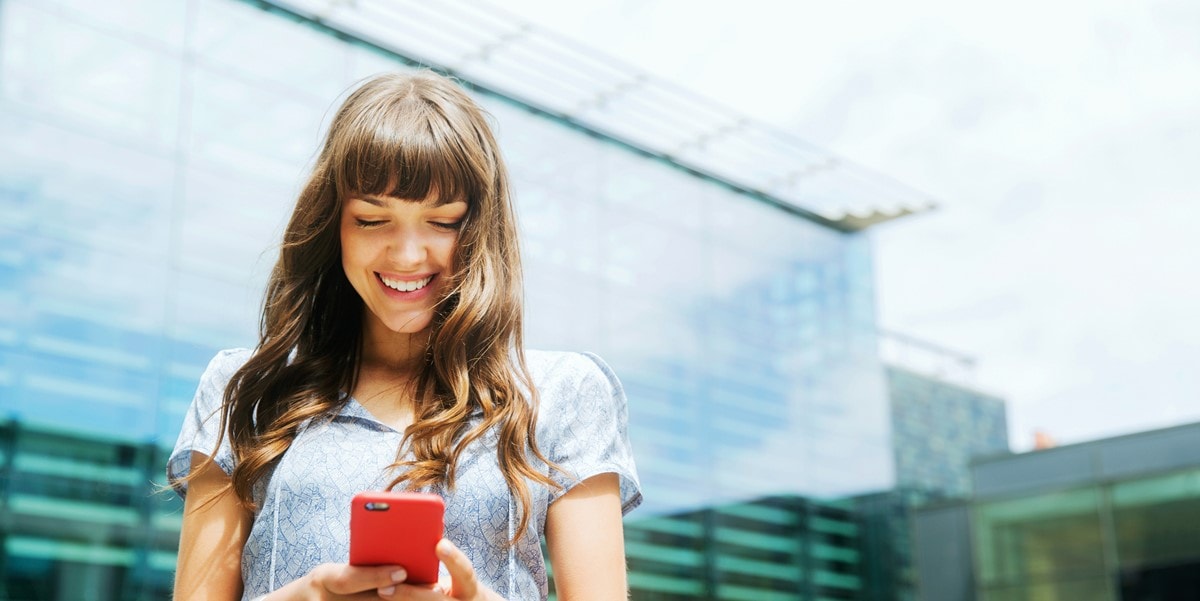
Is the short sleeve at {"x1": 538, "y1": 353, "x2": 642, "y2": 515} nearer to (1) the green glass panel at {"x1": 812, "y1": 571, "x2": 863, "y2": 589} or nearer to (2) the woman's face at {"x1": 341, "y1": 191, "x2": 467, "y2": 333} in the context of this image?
(2) the woman's face at {"x1": 341, "y1": 191, "x2": 467, "y2": 333}

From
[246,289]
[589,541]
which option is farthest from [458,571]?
[246,289]

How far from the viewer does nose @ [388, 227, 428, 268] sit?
1.53 meters

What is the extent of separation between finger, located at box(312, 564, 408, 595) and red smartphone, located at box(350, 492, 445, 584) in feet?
0.04

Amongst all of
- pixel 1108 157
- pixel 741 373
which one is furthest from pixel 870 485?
pixel 1108 157

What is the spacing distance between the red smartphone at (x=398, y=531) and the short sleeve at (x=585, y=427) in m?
0.28

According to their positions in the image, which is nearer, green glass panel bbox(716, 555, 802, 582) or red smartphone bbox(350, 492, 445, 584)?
red smartphone bbox(350, 492, 445, 584)

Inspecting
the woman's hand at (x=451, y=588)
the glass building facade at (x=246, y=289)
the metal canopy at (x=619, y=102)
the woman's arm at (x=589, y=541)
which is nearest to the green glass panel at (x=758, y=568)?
the glass building facade at (x=246, y=289)

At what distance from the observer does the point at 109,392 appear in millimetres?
8891

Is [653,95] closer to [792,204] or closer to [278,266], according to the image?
[792,204]

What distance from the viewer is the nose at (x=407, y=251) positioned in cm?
153

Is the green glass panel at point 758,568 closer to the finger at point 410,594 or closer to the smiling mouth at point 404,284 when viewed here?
the smiling mouth at point 404,284

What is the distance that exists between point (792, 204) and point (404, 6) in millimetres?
5763

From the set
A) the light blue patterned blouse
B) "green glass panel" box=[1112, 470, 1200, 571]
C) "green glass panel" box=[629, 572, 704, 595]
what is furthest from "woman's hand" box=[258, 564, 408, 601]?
"green glass panel" box=[1112, 470, 1200, 571]

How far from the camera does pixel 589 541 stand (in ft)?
4.96
